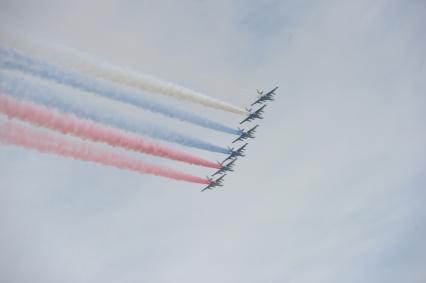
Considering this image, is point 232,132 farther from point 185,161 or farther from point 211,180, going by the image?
point 185,161

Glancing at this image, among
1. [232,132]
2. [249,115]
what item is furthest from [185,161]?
[249,115]

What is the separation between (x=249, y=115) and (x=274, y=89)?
4.29 meters

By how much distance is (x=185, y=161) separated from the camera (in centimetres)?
4616

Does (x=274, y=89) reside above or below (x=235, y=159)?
above

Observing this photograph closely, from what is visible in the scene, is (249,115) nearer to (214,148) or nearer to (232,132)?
(232,132)

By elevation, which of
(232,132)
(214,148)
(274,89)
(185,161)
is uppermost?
(274,89)

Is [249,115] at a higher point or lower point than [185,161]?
higher

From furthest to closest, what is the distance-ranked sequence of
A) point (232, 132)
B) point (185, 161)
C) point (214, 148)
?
point (232, 132), point (214, 148), point (185, 161)

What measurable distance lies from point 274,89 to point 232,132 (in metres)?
8.19

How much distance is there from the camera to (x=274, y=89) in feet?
197

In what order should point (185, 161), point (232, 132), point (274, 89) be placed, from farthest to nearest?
point (274, 89)
point (232, 132)
point (185, 161)

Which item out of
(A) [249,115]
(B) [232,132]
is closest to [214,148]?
(B) [232,132]

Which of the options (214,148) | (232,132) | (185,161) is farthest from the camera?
(232,132)

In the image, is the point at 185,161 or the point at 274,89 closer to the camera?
the point at 185,161
